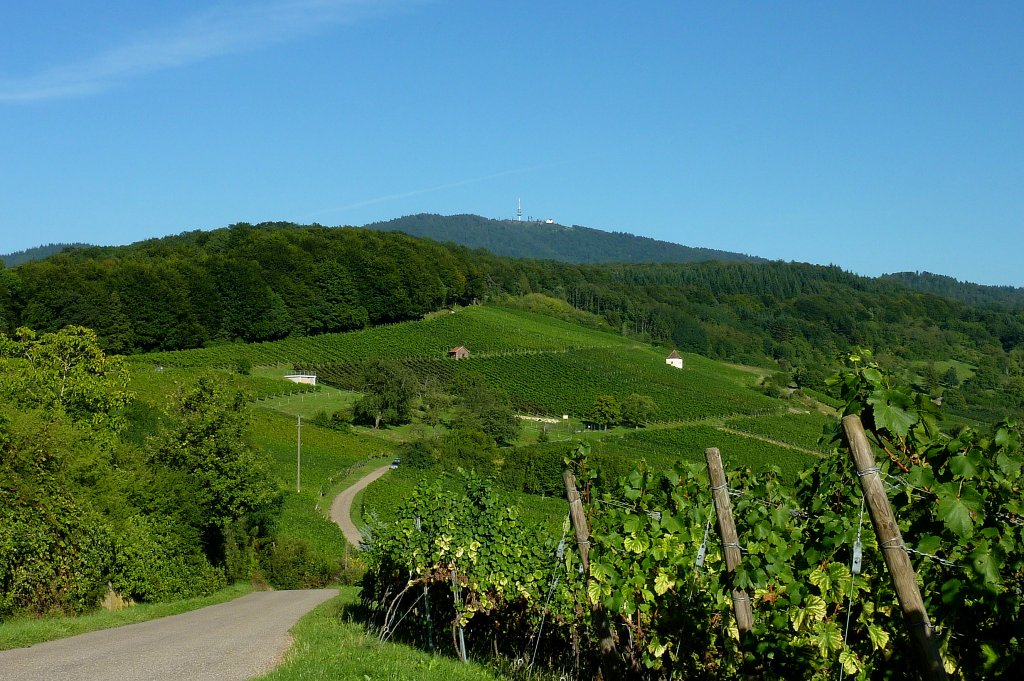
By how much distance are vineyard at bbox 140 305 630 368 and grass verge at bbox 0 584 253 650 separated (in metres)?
56.1

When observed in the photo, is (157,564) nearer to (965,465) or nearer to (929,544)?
(929,544)

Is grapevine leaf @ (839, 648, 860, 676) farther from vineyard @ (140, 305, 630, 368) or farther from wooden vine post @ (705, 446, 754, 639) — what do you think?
vineyard @ (140, 305, 630, 368)

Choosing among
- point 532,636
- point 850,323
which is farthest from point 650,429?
point 850,323

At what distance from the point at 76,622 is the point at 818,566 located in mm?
12137

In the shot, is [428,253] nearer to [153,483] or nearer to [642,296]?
[642,296]

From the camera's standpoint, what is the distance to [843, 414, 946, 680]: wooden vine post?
4.20 metres

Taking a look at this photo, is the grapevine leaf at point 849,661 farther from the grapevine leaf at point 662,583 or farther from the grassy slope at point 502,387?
the grassy slope at point 502,387

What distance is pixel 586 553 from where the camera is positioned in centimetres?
722

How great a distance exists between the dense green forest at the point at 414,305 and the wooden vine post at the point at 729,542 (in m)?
45.2

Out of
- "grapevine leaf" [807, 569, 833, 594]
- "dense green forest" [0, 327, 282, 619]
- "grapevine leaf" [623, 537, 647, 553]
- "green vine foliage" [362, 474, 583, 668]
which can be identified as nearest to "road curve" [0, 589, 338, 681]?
"green vine foliage" [362, 474, 583, 668]

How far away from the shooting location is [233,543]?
84.0 ft

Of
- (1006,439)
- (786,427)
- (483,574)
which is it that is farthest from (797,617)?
(786,427)

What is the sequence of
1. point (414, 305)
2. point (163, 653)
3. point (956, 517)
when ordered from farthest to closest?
point (414, 305) < point (163, 653) < point (956, 517)

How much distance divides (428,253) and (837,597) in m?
105
